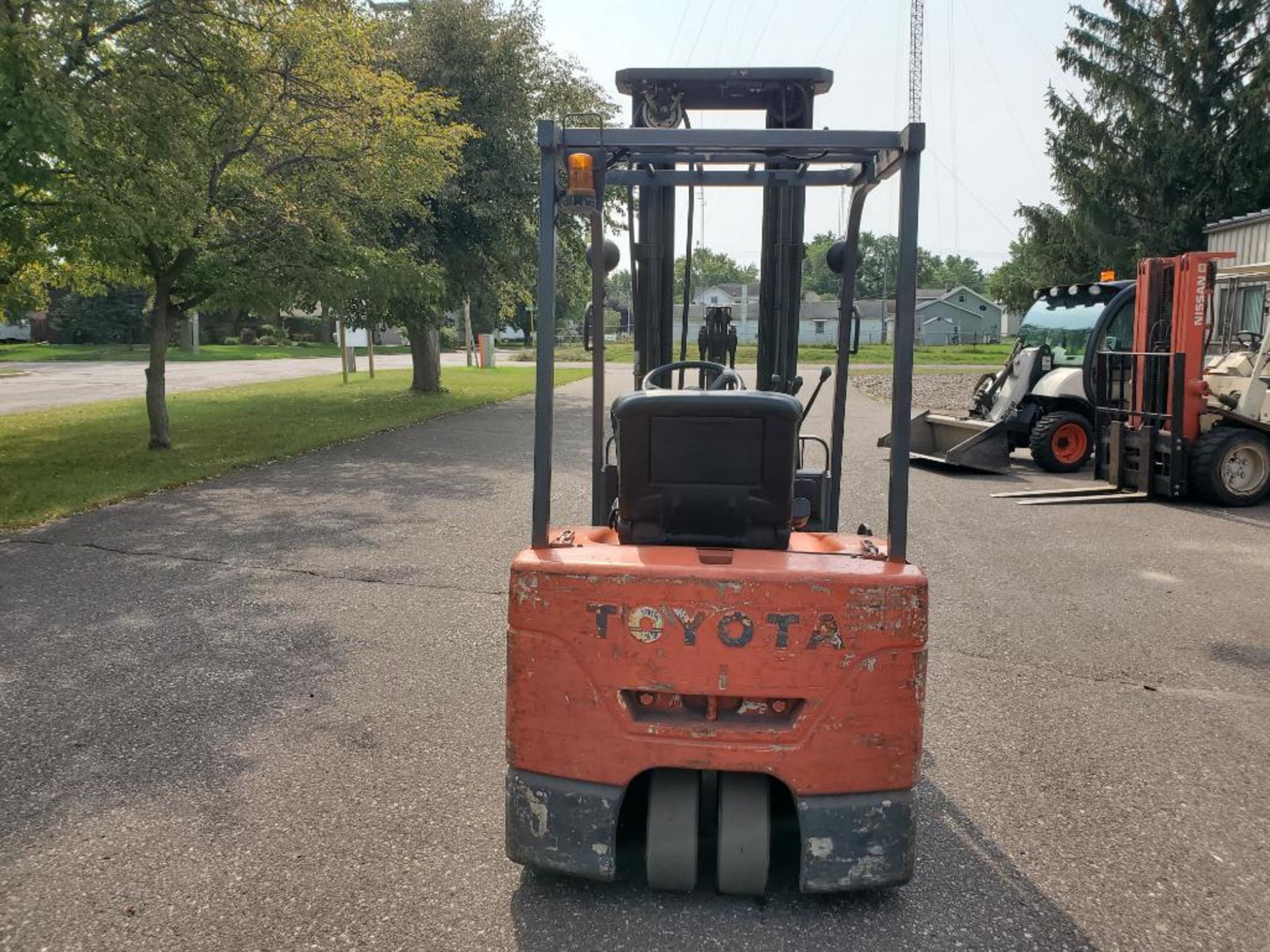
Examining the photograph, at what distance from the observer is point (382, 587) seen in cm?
739

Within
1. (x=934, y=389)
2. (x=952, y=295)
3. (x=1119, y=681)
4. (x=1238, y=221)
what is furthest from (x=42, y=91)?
(x=952, y=295)

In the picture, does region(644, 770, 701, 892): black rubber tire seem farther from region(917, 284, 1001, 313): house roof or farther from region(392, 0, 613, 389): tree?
region(917, 284, 1001, 313): house roof

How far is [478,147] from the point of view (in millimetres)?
21328

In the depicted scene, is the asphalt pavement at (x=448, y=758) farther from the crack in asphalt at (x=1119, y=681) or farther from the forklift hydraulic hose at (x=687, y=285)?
the forklift hydraulic hose at (x=687, y=285)

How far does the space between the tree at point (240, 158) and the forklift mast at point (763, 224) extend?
6842 mm

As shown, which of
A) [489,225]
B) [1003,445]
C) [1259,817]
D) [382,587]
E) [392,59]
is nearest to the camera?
[1259,817]

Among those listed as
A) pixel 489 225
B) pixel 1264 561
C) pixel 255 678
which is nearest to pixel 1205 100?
pixel 489 225

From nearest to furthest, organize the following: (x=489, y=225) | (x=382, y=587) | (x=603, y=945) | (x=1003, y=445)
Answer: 1. (x=603, y=945)
2. (x=382, y=587)
3. (x=1003, y=445)
4. (x=489, y=225)

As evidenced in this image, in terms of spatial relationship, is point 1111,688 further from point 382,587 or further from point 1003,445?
point 1003,445

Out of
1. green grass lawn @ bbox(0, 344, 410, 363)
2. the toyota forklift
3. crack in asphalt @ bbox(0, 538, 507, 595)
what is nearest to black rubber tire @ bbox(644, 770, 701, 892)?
the toyota forklift

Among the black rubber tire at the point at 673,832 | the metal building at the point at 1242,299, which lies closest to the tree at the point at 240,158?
the black rubber tire at the point at 673,832

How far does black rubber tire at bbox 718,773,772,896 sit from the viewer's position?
3297 mm

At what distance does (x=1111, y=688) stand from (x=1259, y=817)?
1502mm

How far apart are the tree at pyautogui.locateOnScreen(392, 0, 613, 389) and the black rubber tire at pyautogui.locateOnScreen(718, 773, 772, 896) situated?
17.8m
